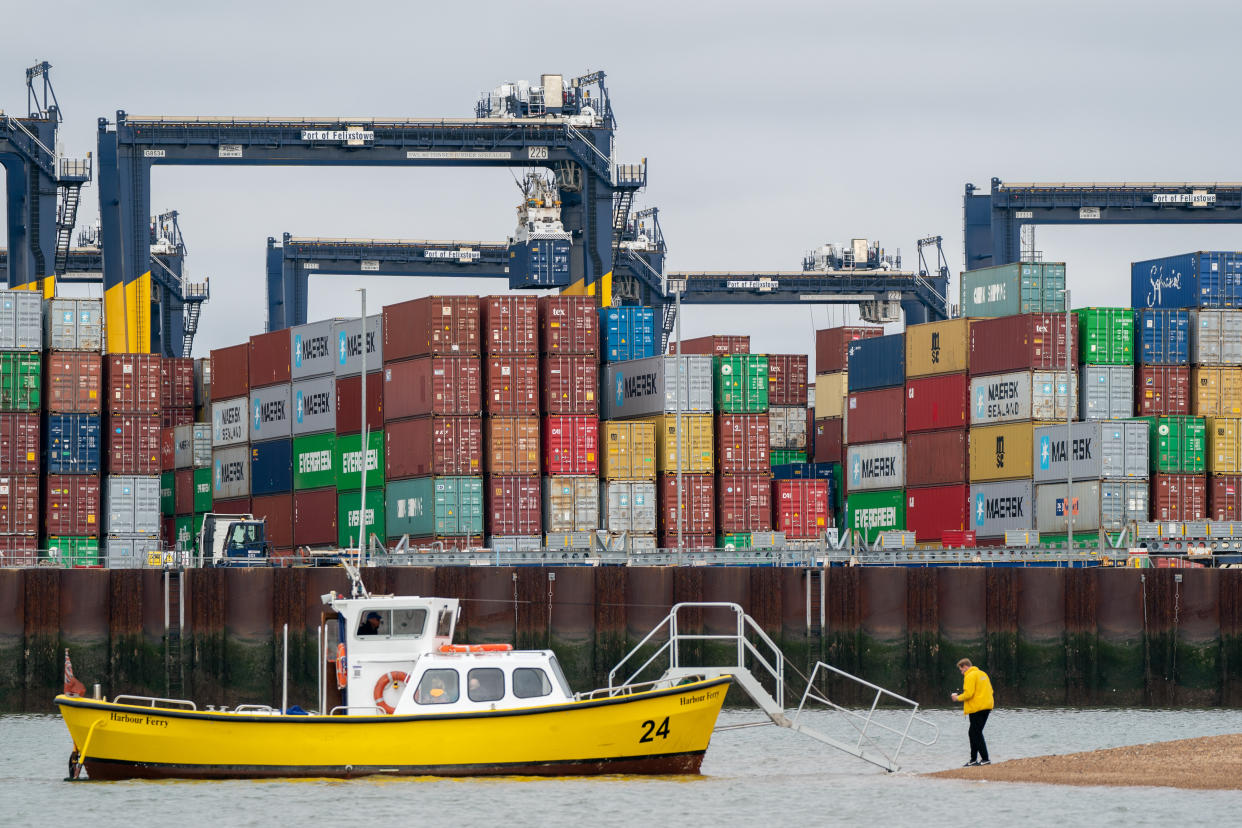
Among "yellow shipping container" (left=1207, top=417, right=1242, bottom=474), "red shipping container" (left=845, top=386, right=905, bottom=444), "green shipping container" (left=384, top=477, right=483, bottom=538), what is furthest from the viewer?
"red shipping container" (left=845, top=386, right=905, bottom=444)

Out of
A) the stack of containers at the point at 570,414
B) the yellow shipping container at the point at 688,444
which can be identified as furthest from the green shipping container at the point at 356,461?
the yellow shipping container at the point at 688,444

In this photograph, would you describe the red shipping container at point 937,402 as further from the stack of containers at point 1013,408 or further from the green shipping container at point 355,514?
the green shipping container at point 355,514

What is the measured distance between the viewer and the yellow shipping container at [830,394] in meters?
93.5

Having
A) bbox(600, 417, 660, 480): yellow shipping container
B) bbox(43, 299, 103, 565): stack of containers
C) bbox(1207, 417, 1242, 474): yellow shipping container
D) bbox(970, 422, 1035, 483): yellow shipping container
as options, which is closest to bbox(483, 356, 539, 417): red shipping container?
bbox(600, 417, 660, 480): yellow shipping container

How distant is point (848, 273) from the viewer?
111312mm

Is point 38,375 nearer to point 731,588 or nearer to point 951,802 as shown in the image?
point 731,588

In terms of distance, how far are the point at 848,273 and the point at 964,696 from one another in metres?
78.5

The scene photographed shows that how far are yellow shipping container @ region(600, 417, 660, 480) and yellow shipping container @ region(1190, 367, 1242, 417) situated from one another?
1931cm

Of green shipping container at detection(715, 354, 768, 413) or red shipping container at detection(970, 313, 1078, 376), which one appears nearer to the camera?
red shipping container at detection(970, 313, 1078, 376)

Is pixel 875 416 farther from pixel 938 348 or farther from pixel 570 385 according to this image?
pixel 570 385

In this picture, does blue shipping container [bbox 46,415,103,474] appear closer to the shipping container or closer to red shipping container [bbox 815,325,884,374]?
the shipping container

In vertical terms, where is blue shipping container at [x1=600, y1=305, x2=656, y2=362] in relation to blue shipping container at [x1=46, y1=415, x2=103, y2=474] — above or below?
above

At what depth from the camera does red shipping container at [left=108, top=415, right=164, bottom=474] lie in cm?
7438

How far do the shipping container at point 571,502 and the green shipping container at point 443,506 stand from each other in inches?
98.0
